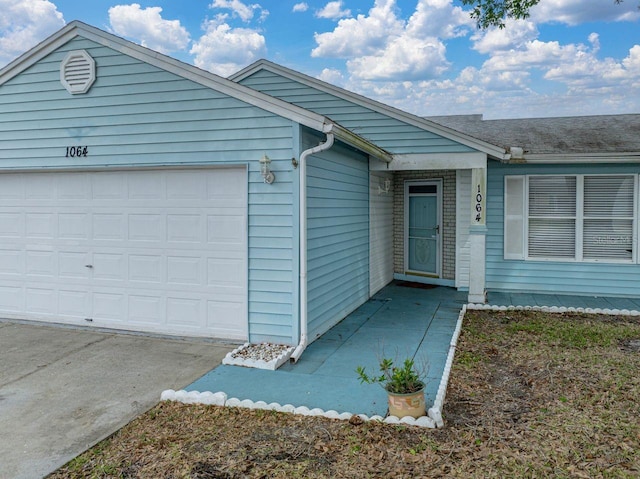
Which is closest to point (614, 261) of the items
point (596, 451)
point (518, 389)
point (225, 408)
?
point (518, 389)

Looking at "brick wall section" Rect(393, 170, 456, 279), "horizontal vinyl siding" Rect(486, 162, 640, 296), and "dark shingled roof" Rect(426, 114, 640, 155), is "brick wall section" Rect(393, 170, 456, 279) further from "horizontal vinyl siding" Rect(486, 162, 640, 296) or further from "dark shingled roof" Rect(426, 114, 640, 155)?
"dark shingled roof" Rect(426, 114, 640, 155)

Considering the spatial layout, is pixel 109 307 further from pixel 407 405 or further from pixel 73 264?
pixel 407 405

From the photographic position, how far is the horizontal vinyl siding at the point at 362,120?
9594mm

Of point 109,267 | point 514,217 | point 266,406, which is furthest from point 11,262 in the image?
point 514,217

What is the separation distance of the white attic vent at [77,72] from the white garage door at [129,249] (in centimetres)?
118

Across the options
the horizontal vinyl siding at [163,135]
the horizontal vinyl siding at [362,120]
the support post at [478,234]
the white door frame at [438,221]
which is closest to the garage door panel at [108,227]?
the horizontal vinyl siding at [163,135]

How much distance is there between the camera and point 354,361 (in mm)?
5953

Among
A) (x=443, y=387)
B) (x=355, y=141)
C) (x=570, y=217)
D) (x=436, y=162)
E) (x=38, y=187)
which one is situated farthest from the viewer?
(x=570, y=217)

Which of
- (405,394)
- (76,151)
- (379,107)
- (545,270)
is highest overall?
(379,107)

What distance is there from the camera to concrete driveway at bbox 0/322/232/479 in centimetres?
391

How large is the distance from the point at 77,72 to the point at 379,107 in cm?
538

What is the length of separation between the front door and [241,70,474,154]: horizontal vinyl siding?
1.70 m

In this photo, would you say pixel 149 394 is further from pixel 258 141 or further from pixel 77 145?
pixel 77 145

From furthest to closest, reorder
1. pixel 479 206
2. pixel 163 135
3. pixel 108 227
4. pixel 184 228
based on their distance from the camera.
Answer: pixel 479 206 < pixel 108 227 < pixel 184 228 < pixel 163 135
